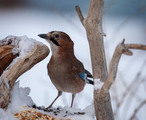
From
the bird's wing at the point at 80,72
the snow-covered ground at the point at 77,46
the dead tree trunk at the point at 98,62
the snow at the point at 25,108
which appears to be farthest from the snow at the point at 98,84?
the snow-covered ground at the point at 77,46

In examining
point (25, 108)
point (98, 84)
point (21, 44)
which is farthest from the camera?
point (21, 44)

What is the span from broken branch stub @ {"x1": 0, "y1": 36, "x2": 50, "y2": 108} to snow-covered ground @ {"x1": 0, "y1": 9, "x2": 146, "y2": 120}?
0.56 meters

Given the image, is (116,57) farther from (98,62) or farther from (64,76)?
(64,76)

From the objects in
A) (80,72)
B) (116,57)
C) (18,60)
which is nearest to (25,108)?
(18,60)

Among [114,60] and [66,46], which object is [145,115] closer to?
[66,46]

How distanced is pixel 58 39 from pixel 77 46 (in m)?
2.00

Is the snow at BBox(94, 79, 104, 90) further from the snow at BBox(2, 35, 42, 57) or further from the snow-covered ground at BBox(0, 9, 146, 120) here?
the snow-covered ground at BBox(0, 9, 146, 120)

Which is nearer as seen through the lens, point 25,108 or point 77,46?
point 25,108

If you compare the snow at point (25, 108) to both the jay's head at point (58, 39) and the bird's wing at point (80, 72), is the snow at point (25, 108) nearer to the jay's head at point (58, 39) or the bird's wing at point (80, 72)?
the bird's wing at point (80, 72)

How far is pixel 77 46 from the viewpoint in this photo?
12.0ft

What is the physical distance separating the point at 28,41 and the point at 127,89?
74 centimetres

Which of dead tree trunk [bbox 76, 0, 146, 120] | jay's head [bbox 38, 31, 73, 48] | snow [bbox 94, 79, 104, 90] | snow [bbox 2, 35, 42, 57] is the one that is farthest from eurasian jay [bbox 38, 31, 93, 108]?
snow [bbox 94, 79, 104, 90]

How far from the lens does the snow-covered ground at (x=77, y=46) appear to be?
238cm

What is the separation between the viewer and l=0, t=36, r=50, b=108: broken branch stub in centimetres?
149
